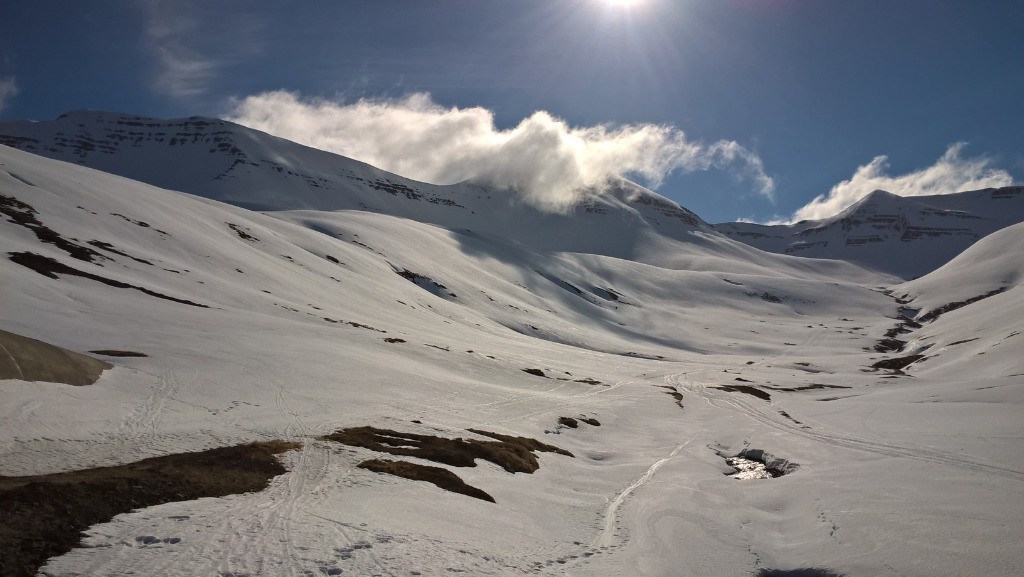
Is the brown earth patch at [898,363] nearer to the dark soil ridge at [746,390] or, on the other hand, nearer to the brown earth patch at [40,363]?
the dark soil ridge at [746,390]

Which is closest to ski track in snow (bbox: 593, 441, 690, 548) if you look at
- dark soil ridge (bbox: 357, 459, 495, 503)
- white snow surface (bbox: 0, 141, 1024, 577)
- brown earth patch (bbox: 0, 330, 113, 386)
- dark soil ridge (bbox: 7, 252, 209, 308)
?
white snow surface (bbox: 0, 141, 1024, 577)

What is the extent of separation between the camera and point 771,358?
11481 centimetres

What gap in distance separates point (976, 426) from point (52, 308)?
55385 mm

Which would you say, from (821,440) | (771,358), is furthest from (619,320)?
(821,440)

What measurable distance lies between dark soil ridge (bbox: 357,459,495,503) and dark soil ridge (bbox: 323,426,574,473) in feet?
5.42

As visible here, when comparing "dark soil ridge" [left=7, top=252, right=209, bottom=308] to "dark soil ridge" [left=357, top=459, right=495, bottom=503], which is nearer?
"dark soil ridge" [left=357, top=459, right=495, bottom=503]

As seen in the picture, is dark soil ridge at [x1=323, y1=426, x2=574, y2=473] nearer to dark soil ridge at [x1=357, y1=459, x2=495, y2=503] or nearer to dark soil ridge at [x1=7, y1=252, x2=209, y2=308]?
dark soil ridge at [x1=357, y1=459, x2=495, y2=503]

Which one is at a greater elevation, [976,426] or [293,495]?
[976,426]

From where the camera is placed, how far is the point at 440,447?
24438mm

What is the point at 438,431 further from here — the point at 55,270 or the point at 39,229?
the point at 39,229

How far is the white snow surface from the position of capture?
1444cm

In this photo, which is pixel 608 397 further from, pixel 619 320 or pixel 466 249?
pixel 466 249

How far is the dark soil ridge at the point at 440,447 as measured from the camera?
22906 mm

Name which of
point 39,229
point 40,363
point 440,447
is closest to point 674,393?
point 440,447
